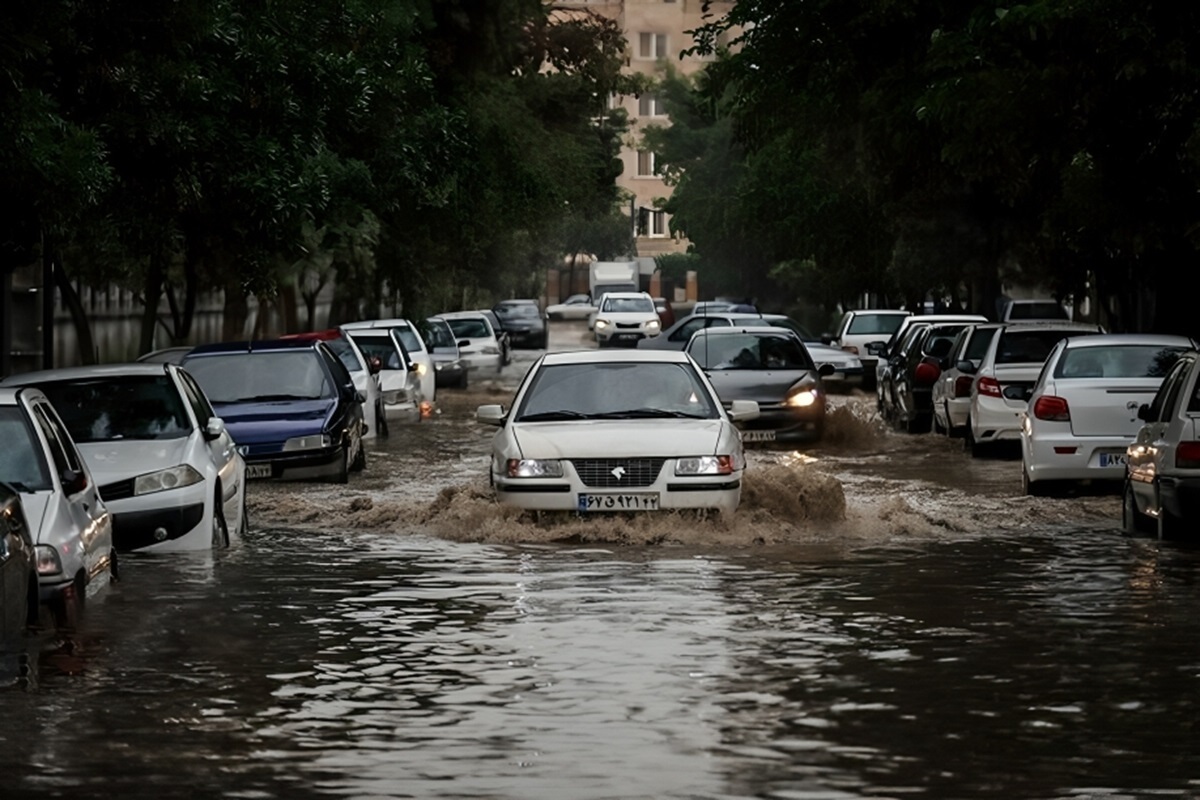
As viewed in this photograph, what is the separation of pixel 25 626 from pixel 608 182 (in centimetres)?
5033

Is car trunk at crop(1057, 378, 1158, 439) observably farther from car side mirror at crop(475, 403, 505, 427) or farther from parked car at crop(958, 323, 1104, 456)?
parked car at crop(958, 323, 1104, 456)

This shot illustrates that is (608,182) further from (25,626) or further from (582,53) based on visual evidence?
(25,626)

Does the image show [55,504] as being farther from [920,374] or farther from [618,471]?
[920,374]

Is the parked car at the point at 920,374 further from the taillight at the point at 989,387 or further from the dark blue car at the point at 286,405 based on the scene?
the dark blue car at the point at 286,405

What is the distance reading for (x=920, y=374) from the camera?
Result: 35.7m

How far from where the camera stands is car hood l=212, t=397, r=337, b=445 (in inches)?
1006

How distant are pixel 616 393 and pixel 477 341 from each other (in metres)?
40.7

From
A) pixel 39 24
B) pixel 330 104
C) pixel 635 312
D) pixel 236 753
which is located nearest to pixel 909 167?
pixel 330 104

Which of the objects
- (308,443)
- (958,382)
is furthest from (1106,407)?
(958,382)

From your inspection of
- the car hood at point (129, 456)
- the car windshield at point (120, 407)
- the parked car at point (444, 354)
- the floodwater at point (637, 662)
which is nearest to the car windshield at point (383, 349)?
the parked car at point (444, 354)

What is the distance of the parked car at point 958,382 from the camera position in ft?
104

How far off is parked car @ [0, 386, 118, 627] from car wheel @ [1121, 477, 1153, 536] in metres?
7.79

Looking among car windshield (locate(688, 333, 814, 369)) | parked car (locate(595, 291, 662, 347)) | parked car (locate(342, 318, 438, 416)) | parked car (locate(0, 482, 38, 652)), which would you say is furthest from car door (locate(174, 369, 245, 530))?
parked car (locate(595, 291, 662, 347))

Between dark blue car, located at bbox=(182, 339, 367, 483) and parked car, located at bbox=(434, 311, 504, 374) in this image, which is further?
parked car, located at bbox=(434, 311, 504, 374)
